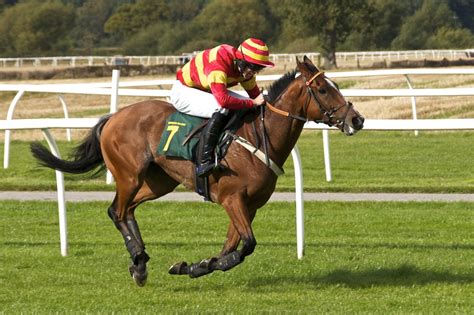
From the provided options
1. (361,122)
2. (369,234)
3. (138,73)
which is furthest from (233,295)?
(138,73)

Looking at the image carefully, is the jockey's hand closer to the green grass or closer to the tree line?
the green grass

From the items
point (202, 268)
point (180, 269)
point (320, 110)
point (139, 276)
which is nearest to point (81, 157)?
point (139, 276)

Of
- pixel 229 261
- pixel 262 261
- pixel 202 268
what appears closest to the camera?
pixel 229 261

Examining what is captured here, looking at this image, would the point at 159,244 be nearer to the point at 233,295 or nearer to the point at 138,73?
the point at 233,295

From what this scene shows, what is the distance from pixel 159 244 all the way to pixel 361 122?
2.72 meters

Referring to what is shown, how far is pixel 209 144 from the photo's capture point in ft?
25.1

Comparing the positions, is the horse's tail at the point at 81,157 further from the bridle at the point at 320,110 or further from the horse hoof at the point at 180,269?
the bridle at the point at 320,110

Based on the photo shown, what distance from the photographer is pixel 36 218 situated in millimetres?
11398

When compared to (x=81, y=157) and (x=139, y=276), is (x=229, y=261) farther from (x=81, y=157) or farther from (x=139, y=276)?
(x=81, y=157)

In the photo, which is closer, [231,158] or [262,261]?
[231,158]

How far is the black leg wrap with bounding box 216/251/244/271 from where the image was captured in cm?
744

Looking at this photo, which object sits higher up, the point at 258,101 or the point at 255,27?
the point at 258,101

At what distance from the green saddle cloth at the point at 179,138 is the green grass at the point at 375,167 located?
5310mm

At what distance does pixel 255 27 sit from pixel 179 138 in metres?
78.4
